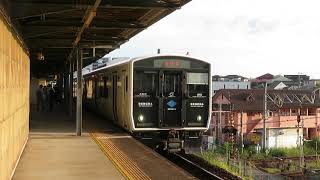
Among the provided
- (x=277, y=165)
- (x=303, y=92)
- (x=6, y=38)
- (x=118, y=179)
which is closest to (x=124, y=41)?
(x=118, y=179)

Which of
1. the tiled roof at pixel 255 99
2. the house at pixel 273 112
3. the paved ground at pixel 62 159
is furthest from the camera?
the tiled roof at pixel 255 99

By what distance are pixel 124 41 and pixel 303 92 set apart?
40220mm

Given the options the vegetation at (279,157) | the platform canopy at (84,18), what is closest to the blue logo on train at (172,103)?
the platform canopy at (84,18)

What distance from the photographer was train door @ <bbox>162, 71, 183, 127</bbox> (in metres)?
13.9

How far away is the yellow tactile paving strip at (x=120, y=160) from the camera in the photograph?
873 centimetres

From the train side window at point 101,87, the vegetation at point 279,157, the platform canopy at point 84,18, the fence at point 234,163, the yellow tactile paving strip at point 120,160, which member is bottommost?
the vegetation at point 279,157

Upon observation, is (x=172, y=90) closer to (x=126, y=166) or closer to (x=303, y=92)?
(x=126, y=166)

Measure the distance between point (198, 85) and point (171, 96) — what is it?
0.83 m

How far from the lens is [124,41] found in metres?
15.8

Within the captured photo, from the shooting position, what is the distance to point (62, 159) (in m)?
10.4

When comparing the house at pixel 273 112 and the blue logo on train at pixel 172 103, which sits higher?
the blue logo on train at pixel 172 103

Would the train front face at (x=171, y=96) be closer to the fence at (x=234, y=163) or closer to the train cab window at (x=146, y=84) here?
the train cab window at (x=146, y=84)

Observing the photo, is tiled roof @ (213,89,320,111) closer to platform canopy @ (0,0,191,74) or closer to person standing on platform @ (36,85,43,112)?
person standing on platform @ (36,85,43,112)

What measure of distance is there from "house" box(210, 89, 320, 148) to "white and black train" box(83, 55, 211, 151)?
30.0 meters
